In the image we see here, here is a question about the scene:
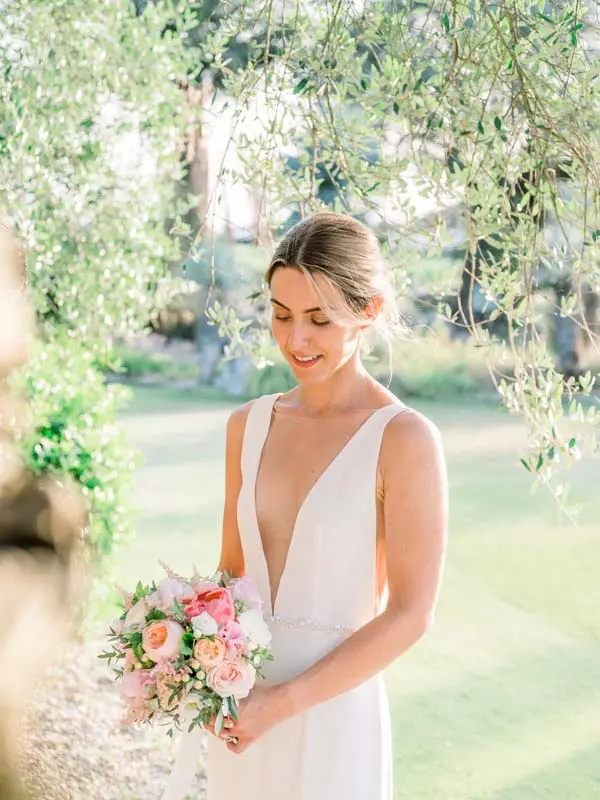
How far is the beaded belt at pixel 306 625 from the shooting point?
1985mm

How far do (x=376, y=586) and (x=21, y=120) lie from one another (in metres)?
3.73

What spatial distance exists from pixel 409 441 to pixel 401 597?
28 cm

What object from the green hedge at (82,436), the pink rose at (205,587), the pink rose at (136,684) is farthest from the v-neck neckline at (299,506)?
the green hedge at (82,436)

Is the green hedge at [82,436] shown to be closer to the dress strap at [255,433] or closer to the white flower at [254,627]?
the dress strap at [255,433]

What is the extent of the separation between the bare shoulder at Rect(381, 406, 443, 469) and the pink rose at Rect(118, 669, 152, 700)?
0.57 meters

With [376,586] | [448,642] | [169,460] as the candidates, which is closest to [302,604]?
[376,586]

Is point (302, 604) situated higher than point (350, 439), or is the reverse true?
point (350, 439)

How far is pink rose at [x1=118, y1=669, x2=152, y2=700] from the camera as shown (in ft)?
5.83

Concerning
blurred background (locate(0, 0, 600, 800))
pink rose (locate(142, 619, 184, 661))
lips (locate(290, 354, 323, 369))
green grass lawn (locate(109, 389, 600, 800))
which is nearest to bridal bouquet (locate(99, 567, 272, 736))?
pink rose (locate(142, 619, 184, 661))

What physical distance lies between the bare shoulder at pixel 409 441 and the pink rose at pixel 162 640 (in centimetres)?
49

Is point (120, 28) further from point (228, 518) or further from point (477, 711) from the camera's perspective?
point (477, 711)

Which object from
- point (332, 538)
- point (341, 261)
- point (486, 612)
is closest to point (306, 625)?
point (332, 538)

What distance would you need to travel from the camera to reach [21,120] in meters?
4.98

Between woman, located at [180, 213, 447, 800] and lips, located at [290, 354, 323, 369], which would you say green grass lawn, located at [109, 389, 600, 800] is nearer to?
woman, located at [180, 213, 447, 800]
